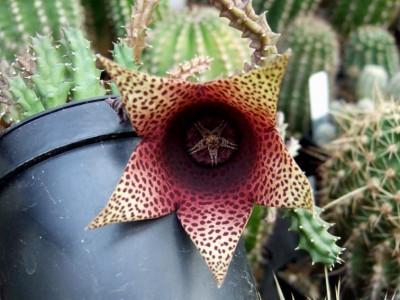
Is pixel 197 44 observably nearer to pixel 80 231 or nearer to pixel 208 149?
pixel 208 149

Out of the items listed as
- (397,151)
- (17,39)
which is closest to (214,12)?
(17,39)

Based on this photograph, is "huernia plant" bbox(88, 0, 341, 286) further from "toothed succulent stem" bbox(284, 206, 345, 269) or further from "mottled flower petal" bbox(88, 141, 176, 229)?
"toothed succulent stem" bbox(284, 206, 345, 269)

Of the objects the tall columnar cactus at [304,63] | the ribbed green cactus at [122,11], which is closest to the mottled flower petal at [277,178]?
the ribbed green cactus at [122,11]

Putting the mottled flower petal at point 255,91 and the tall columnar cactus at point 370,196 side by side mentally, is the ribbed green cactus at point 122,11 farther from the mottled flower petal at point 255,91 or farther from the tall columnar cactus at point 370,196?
the mottled flower petal at point 255,91

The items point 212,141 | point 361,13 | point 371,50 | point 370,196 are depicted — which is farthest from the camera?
point 361,13

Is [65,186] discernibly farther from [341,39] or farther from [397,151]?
[341,39]

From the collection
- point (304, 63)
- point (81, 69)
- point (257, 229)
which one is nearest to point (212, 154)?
point (81, 69)

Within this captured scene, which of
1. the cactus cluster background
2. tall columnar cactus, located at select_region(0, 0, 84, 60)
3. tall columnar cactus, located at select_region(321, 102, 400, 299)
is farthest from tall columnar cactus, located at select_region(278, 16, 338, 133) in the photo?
tall columnar cactus, located at select_region(0, 0, 84, 60)
